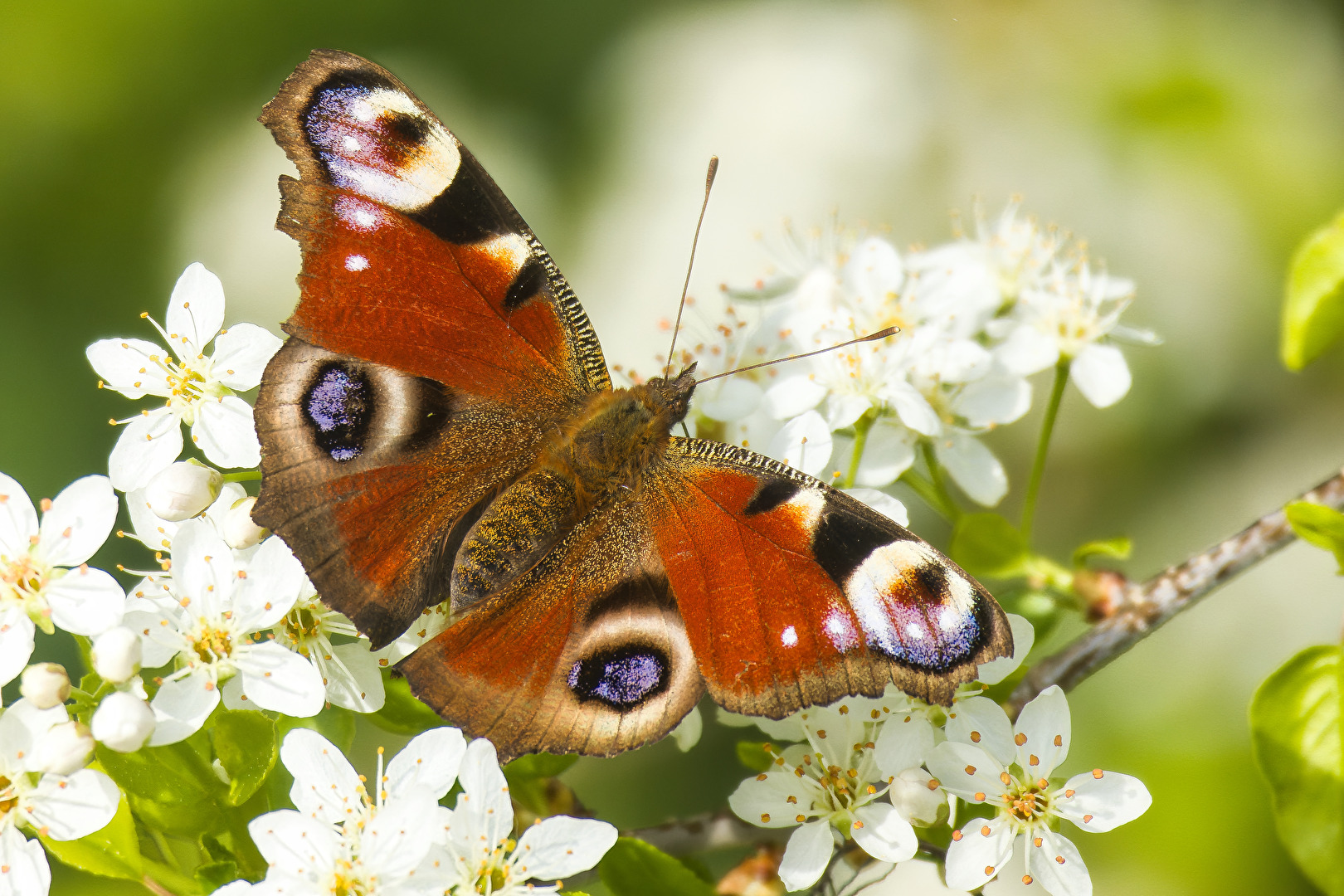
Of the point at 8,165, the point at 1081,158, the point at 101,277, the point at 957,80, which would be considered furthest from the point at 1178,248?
the point at 8,165

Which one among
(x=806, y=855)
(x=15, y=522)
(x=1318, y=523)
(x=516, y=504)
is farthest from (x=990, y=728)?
(x=15, y=522)

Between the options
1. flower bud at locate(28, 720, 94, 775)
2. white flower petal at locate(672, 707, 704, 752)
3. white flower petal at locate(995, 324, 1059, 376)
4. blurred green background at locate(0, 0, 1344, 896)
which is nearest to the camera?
flower bud at locate(28, 720, 94, 775)

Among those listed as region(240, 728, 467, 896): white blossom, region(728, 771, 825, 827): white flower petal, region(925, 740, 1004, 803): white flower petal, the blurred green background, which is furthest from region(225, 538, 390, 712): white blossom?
the blurred green background

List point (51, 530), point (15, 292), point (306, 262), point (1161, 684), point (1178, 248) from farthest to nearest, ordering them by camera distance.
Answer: point (15, 292) < point (1178, 248) < point (1161, 684) < point (306, 262) < point (51, 530)

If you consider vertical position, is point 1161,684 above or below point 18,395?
below

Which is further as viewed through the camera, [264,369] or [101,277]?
[101,277]

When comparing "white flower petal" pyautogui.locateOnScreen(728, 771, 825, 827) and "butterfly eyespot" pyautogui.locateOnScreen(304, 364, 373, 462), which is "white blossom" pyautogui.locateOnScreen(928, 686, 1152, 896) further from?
"butterfly eyespot" pyautogui.locateOnScreen(304, 364, 373, 462)

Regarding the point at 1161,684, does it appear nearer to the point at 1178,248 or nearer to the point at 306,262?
the point at 1178,248
